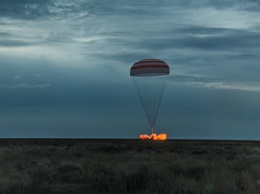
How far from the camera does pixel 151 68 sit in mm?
37312

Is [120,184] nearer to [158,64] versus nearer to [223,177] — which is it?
[223,177]

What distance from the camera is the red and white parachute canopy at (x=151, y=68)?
3725cm

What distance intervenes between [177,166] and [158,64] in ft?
58.8

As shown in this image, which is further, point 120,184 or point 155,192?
point 120,184

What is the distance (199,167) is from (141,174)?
5168 millimetres

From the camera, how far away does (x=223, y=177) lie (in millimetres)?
16906

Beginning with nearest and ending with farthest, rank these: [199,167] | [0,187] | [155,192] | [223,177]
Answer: [155,192], [0,187], [223,177], [199,167]

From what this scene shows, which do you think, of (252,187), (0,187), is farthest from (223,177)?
(0,187)

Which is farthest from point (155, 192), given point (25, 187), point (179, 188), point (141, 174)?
point (25, 187)

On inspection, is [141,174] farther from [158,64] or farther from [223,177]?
[158,64]

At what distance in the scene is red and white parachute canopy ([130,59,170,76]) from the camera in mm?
37250

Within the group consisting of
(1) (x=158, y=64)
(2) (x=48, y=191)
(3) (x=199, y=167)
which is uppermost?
(1) (x=158, y=64)

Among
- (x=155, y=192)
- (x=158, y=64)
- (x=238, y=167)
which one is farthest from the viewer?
(x=158, y=64)

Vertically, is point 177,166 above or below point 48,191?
above
